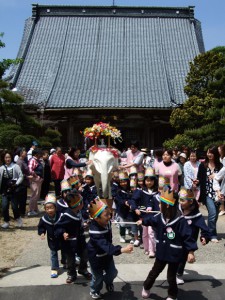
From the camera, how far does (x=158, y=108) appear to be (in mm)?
18000

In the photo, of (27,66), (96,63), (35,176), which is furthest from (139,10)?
(35,176)

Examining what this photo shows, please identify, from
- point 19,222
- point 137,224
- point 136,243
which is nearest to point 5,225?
point 19,222

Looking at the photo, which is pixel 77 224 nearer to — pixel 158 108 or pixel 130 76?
pixel 158 108

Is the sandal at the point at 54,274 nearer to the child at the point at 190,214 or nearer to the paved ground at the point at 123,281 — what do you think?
the paved ground at the point at 123,281

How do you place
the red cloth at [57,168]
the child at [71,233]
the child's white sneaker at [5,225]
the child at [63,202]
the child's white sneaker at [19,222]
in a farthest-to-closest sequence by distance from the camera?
the red cloth at [57,168]
the child's white sneaker at [19,222]
the child's white sneaker at [5,225]
the child at [63,202]
the child at [71,233]

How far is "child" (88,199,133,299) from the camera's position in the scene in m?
4.11

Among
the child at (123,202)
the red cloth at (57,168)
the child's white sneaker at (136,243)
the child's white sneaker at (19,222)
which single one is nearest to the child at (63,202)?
the child at (123,202)

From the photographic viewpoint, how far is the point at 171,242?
4.06 meters

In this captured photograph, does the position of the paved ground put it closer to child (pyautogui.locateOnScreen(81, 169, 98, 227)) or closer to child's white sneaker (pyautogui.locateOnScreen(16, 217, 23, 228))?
child (pyautogui.locateOnScreen(81, 169, 98, 227))

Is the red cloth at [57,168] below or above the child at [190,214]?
above

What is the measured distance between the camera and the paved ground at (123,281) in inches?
169

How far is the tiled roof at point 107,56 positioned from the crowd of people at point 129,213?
10.5 metres

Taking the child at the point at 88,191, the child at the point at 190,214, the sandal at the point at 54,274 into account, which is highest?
the child at the point at 88,191

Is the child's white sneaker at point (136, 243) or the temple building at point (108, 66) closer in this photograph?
the child's white sneaker at point (136, 243)
